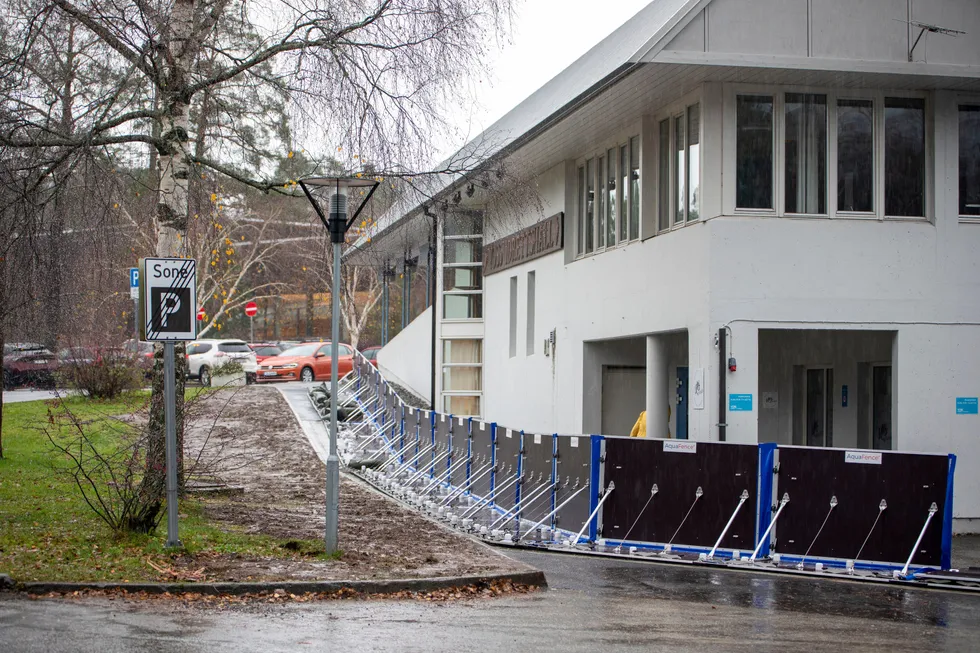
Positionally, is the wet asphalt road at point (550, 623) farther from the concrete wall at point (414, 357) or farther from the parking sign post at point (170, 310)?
the concrete wall at point (414, 357)

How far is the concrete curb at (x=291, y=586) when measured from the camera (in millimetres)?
9727

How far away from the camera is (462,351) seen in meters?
31.0

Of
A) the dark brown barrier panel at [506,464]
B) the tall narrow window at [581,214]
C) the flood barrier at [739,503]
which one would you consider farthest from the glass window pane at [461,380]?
the flood barrier at [739,503]

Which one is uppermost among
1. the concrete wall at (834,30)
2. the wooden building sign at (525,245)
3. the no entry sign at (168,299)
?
the concrete wall at (834,30)

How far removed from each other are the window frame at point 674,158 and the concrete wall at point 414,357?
45.1 ft

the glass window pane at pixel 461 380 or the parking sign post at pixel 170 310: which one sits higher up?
the parking sign post at pixel 170 310

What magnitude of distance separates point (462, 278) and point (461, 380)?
2758 millimetres

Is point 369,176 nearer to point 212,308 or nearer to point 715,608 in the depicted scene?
point 715,608

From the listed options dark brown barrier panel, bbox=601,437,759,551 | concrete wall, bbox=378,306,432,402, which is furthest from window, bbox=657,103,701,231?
concrete wall, bbox=378,306,432,402

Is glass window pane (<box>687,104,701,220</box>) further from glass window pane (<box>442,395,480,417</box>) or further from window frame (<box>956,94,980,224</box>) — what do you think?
glass window pane (<box>442,395,480,417</box>)

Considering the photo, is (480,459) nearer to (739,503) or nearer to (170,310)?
(739,503)

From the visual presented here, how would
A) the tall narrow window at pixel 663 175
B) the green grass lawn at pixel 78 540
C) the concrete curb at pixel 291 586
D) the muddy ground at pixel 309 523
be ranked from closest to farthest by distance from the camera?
the concrete curb at pixel 291 586, the green grass lawn at pixel 78 540, the muddy ground at pixel 309 523, the tall narrow window at pixel 663 175

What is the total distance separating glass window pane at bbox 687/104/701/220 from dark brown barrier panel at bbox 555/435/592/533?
4444 mm

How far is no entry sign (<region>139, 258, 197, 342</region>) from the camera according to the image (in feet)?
37.0
